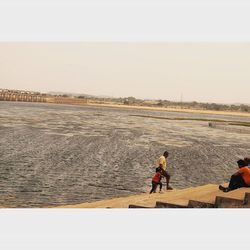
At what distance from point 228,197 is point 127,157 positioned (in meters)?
22.1

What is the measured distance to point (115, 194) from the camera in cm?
1881

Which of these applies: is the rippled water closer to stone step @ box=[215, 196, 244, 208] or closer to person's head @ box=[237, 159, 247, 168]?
person's head @ box=[237, 159, 247, 168]

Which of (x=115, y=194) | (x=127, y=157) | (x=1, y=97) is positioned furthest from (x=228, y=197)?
(x=1, y=97)

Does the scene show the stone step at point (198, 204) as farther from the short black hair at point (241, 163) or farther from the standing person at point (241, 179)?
the short black hair at point (241, 163)

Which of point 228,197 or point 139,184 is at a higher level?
point 228,197

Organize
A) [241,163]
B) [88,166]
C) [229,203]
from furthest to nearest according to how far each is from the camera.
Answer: [88,166] < [241,163] < [229,203]

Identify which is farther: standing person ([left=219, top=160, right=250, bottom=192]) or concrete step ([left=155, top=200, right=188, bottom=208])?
standing person ([left=219, top=160, right=250, bottom=192])

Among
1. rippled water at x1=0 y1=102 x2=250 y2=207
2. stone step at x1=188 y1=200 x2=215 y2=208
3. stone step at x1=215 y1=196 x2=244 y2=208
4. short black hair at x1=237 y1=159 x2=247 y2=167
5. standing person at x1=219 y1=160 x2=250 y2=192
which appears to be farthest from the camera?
rippled water at x1=0 y1=102 x2=250 y2=207

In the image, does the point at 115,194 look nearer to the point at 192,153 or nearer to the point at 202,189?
the point at 202,189

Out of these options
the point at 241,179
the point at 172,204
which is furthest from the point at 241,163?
the point at 172,204

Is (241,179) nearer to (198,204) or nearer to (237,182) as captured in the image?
(237,182)

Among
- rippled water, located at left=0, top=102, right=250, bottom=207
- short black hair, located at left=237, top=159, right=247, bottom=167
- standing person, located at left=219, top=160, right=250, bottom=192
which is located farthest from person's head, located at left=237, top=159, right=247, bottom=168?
rippled water, located at left=0, top=102, right=250, bottom=207

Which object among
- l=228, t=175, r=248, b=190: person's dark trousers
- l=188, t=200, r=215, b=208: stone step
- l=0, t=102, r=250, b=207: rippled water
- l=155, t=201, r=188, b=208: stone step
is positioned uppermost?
l=228, t=175, r=248, b=190: person's dark trousers

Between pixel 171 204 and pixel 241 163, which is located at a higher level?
pixel 241 163
